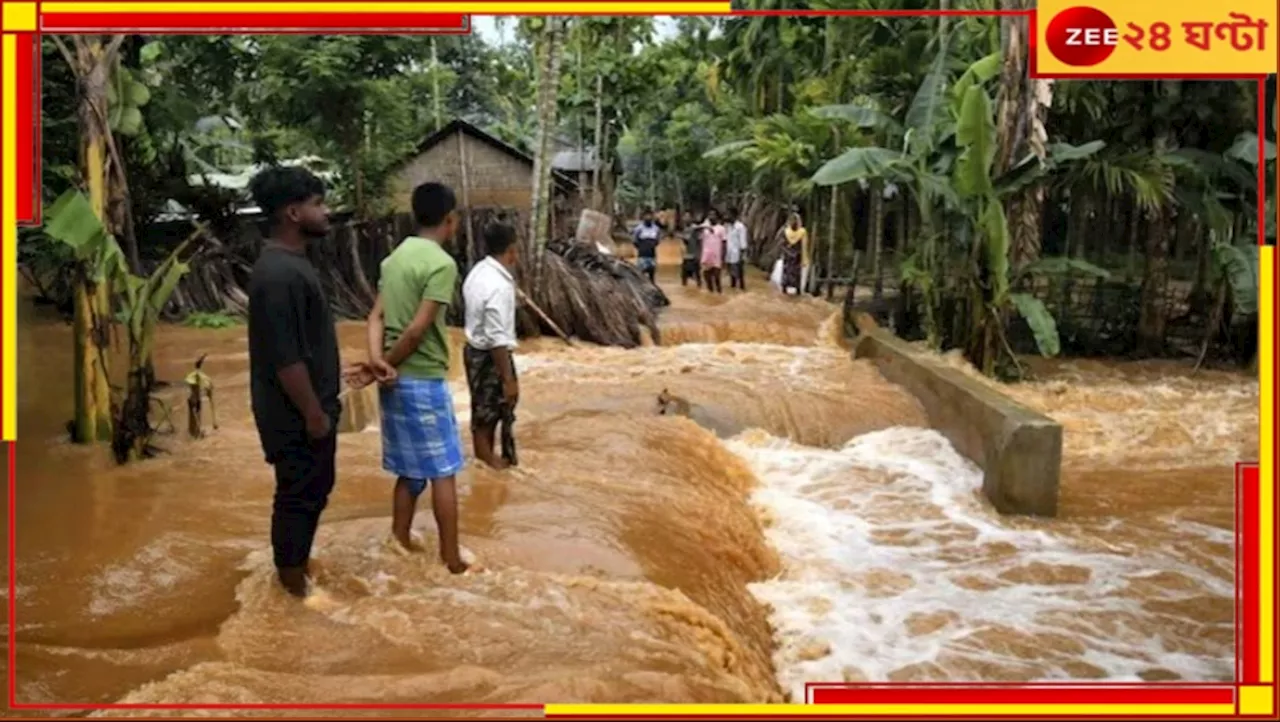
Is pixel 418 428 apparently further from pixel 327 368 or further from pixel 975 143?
pixel 975 143

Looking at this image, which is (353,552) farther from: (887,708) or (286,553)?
(887,708)

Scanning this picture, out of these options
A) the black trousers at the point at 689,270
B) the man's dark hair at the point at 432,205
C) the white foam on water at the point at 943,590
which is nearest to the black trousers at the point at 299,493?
the man's dark hair at the point at 432,205

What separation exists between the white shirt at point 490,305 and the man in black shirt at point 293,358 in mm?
1429

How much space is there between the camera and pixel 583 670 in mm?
3254

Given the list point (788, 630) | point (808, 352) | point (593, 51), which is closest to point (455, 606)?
point (788, 630)

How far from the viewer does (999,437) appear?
677cm

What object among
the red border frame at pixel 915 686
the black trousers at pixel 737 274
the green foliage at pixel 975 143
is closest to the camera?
the red border frame at pixel 915 686

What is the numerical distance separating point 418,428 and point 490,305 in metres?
1.24

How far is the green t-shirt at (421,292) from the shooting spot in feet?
12.5

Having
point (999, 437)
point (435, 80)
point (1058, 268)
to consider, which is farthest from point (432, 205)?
point (435, 80)

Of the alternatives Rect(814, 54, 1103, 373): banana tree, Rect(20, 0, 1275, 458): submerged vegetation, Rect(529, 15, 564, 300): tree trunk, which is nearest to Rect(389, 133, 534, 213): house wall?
Rect(20, 0, 1275, 458): submerged vegetation

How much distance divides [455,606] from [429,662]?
45 cm

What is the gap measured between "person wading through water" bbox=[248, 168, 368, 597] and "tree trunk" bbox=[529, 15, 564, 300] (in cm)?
905

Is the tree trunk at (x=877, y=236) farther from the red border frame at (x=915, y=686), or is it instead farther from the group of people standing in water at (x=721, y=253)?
the red border frame at (x=915, y=686)
